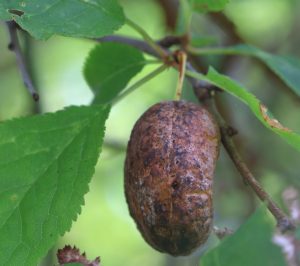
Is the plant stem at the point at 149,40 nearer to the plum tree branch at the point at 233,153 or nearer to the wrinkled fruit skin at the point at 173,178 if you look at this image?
the plum tree branch at the point at 233,153

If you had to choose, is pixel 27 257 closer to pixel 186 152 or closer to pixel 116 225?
pixel 186 152

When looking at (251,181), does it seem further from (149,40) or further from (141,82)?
(149,40)

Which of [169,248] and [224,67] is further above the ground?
[169,248]

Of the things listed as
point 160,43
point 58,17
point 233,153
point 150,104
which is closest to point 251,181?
point 233,153

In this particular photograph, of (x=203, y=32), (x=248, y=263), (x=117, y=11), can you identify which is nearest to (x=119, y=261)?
(x=203, y=32)

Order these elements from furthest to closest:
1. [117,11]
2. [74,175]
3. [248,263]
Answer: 1. [117,11]
2. [74,175]
3. [248,263]
